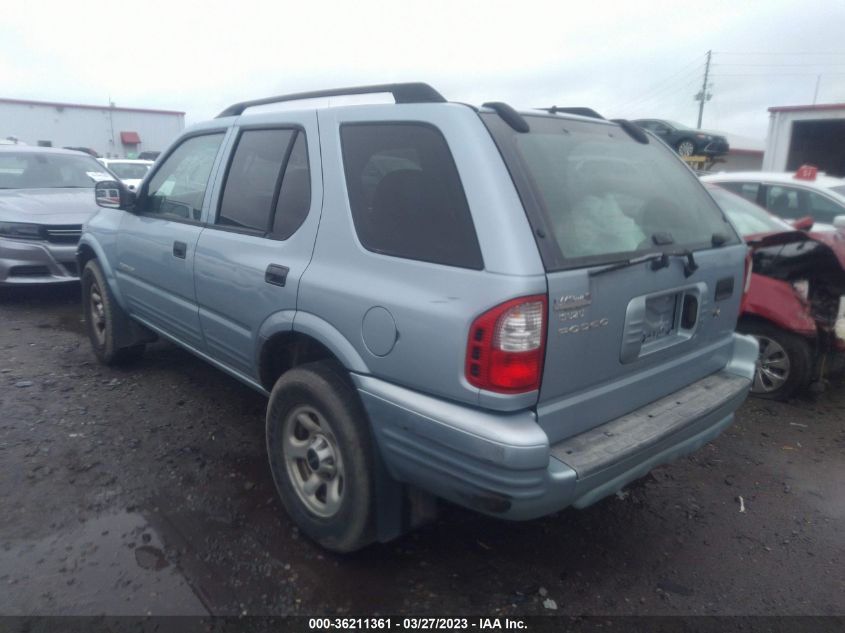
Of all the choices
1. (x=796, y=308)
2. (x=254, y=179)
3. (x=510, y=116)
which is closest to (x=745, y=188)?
(x=796, y=308)

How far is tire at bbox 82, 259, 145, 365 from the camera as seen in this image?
459 cm

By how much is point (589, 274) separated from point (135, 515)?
2.38m

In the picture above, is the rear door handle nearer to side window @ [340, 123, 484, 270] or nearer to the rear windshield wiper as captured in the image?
side window @ [340, 123, 484, 270]

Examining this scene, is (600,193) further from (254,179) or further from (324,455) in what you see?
(254,179)

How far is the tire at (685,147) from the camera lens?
17859mm

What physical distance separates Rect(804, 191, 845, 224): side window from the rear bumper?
8013 millimetres

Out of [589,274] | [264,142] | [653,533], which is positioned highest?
[264,142]

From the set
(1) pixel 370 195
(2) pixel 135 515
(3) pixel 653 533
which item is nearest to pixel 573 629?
(3) pixel 653 533

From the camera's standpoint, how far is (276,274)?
2805 millimetres

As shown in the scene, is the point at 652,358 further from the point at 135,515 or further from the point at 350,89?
the point at 135,515

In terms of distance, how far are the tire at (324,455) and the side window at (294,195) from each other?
25.4 inches

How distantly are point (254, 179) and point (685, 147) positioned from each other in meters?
17.5

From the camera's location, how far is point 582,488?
7.16 ft

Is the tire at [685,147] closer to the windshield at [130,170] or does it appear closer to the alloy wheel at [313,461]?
the windshield at [130,170]
